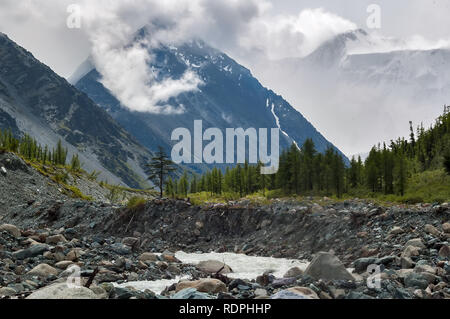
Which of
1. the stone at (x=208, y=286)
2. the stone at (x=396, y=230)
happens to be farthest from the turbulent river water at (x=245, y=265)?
the stone at (x=396, y=230)

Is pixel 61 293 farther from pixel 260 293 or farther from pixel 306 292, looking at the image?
pixel 306 292

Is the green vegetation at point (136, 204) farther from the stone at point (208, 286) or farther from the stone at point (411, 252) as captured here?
the stone at point (411, 252)

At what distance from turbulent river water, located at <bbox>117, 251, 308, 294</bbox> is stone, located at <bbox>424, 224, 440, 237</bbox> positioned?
5.72 m

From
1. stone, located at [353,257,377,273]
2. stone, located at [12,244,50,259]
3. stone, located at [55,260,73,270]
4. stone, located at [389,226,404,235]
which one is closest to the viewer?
stone, located at [353,257,377,273]

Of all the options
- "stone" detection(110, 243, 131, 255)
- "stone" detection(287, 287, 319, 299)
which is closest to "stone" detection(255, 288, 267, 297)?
"stone" detection(287, 287, 319, 299)

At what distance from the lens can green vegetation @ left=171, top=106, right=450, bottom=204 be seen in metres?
→ 64.6

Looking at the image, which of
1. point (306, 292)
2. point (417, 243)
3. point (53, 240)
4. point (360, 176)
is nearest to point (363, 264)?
point (417, 243)

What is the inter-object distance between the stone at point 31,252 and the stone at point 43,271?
253 cm

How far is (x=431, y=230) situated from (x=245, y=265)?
8.88 m

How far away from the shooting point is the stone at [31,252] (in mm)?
16438

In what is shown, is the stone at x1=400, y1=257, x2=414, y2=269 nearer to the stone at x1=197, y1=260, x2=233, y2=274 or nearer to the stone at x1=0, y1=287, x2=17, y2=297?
the stone at x1=197, y1=260, x2=233, y2=274
